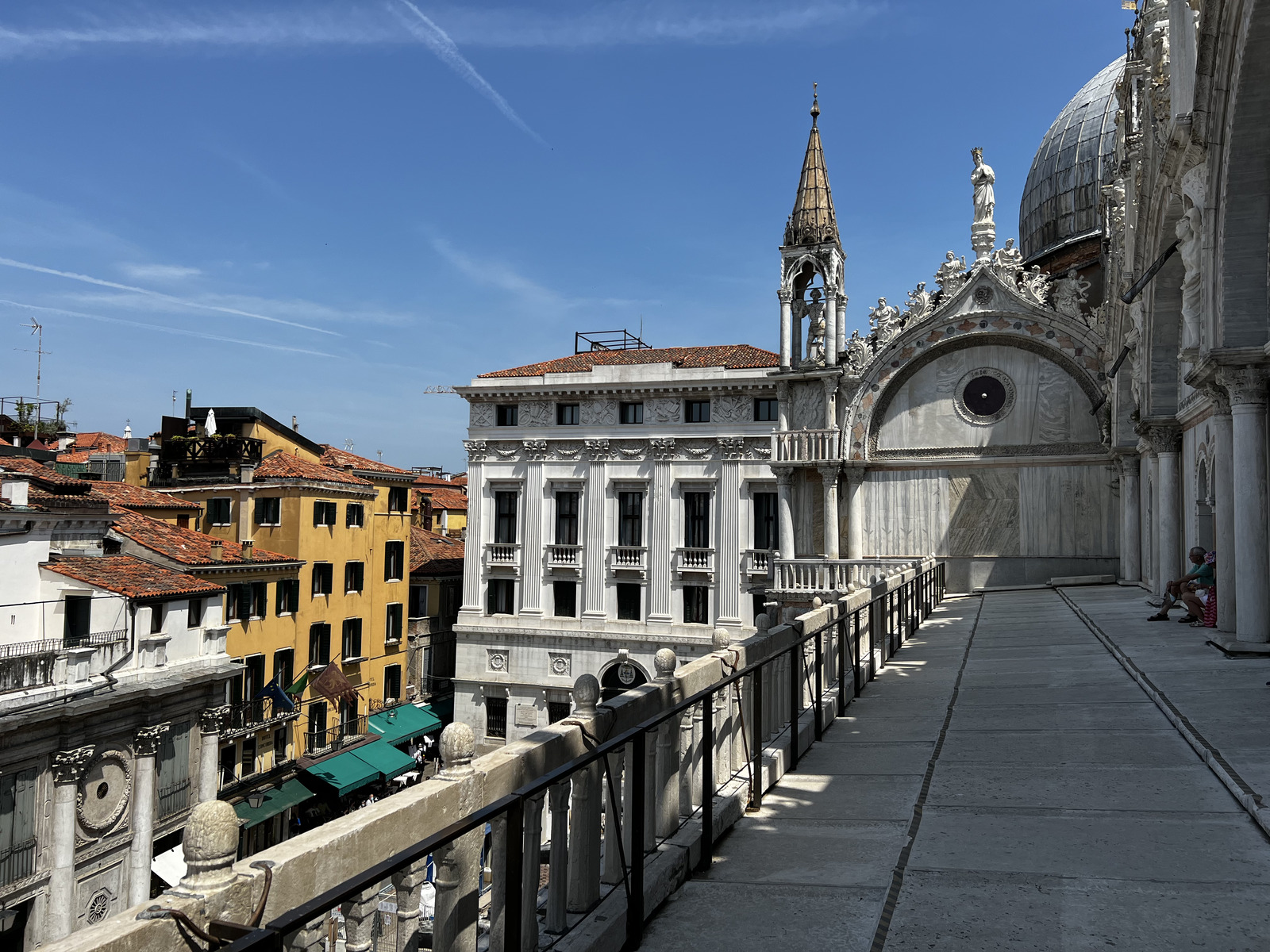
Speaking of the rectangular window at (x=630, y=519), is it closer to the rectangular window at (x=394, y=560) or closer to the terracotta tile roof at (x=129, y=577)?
the rectangular window at (x=394, y=560)

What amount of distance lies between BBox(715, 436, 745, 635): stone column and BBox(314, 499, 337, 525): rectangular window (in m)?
12.9

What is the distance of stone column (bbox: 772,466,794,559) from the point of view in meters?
26.5

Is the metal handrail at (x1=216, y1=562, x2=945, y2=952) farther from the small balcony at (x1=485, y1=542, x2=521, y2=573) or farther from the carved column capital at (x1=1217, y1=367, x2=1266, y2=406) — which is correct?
the small balcony at (x1=485, y1=542, x2=521, y2=573)

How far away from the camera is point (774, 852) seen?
496 centimetres

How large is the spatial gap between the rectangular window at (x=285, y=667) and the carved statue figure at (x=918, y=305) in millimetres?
20846

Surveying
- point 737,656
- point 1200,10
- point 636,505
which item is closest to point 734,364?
point 636,505

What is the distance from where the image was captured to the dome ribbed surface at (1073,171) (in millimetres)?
31016

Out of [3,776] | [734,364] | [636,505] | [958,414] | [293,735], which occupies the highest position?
[734,364]

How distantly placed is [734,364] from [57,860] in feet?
75.2

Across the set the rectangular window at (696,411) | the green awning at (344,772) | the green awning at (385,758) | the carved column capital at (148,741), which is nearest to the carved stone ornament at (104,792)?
the carved column capital at (148,741)

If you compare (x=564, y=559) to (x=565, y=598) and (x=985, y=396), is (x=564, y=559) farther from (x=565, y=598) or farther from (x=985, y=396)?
(x=985, y=396)

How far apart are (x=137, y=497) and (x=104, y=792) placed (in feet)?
40.6

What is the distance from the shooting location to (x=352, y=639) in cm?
3262

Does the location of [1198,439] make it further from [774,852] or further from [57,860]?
[57,860]
